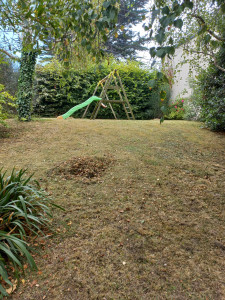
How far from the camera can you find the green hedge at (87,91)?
8.56 m

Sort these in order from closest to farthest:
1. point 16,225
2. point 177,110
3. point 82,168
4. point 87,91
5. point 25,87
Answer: point 16,225 < point 82,168 < point 25,87 < point 87,91 < point 177,110

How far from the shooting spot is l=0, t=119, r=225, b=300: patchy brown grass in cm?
154

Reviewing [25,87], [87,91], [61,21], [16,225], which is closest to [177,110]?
[87,91]

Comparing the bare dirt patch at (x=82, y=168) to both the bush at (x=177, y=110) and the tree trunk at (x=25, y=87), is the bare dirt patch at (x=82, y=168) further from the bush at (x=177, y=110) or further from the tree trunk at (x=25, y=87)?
the bush at (x=177, y=110)

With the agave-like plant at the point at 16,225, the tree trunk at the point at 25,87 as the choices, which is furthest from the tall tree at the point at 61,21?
the tree trunk at the point at 25,87

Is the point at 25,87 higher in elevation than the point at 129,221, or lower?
higher

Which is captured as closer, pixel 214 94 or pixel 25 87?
pixel 214 94

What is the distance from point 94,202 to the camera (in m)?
2.48

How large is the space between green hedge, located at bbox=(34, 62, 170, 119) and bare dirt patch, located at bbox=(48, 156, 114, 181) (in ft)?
17.5

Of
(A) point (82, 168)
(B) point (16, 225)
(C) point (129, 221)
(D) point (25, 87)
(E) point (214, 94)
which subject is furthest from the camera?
(D) point (25, 87)

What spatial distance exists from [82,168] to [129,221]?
129 cm

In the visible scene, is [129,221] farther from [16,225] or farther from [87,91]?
[87,91]

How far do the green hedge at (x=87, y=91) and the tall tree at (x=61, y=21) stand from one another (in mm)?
5516

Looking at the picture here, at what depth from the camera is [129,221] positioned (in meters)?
2.20
